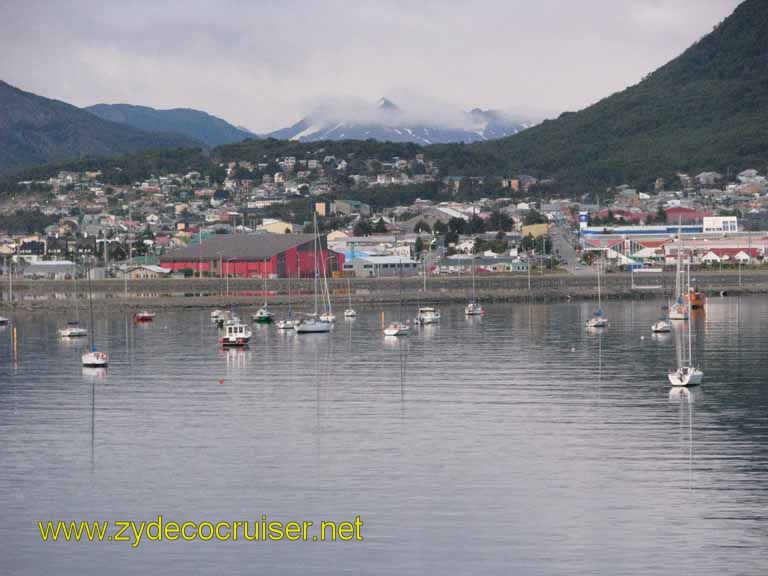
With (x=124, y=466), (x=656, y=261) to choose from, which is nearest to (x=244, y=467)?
(x=124, y=466)

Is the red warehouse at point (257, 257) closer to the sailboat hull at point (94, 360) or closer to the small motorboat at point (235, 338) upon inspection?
the small motorboat at point (235, 338)

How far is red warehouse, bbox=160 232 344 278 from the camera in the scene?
4151 inches

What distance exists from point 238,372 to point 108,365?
20.5ft

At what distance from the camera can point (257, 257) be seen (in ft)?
347

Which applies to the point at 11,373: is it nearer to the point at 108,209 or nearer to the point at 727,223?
the point at 727,223

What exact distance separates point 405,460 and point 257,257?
7902 centimetres

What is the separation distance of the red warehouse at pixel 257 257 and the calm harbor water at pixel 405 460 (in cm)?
5387

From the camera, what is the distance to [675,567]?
19.9m

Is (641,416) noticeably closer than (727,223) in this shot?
Yes

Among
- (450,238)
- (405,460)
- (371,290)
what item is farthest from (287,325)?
(450,238)

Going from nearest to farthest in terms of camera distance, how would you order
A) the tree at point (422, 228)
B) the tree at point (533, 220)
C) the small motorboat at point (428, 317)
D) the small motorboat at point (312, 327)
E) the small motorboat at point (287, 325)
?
1. the small motorboat at point (312, 327)
2. the small motorboat at point (287, 325)
3. the small motorboat at point (428, 317)
4. the tree at point (422, 228)
5. the tree at point (533, 220)

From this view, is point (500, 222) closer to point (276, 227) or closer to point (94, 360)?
point (276, 227)

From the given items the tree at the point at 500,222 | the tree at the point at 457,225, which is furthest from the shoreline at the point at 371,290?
the tree at the point at 500,222

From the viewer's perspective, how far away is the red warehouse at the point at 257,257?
4151 inches
